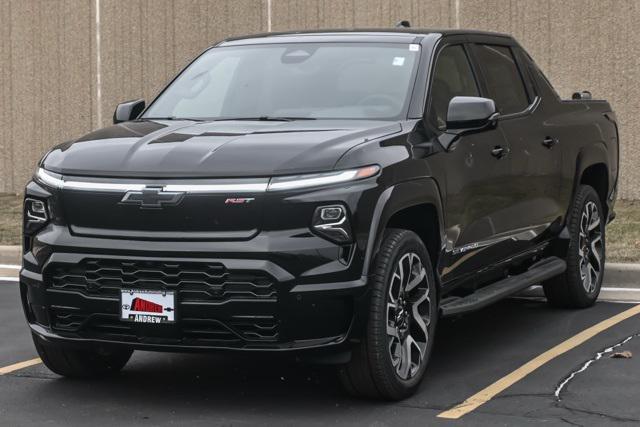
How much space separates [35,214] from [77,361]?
934mm

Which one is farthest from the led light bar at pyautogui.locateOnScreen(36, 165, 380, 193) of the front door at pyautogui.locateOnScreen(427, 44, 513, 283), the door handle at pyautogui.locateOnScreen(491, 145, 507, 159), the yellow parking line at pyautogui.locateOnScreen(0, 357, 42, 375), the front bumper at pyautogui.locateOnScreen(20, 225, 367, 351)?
the yellow parking line at pyautogui.locateOnScreen(0, 357, 42, 375)

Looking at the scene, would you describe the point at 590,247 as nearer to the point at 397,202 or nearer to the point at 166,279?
the point at 397,202

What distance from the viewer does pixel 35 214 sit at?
6582 millimetres

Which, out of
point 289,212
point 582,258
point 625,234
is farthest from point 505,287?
point 625,234

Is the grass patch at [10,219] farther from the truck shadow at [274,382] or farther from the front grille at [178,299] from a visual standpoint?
the front grille at [178,299]

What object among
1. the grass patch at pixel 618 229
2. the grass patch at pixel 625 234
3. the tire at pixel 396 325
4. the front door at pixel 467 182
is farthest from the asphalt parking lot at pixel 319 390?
the grass patch at pixel 618 229

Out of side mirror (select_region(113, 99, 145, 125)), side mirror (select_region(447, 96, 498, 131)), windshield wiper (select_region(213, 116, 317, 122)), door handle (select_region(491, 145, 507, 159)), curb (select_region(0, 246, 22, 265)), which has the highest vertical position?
side mirror (select_region(447, 96, 498, 131))

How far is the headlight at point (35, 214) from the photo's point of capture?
6523 mm

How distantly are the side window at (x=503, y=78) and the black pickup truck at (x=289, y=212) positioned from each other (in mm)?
211

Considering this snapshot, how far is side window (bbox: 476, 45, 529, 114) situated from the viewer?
8.23 meters

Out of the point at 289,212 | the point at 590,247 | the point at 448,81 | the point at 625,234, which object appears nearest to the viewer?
the point at 289,212

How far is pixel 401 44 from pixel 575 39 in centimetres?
847

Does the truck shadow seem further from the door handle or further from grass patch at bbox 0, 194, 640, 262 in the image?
grass patch at bbox 0, 194, 640, 262

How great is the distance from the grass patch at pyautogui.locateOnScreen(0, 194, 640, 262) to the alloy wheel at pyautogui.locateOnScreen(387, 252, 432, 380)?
14.1ft
